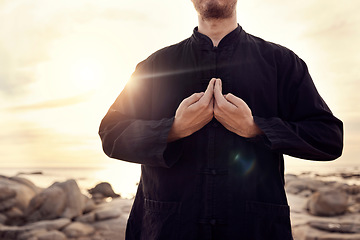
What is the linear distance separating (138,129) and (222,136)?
19.3 inches

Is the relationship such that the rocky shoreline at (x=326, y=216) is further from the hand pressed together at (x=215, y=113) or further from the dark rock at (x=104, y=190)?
the dark rock at (x=104, y=190)

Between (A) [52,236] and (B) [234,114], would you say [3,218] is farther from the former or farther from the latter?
(B) [234,114]

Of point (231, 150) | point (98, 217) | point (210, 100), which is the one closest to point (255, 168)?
point (231, 150)

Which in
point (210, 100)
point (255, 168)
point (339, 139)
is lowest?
point (255, 168)

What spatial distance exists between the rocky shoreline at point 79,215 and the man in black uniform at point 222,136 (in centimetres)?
390

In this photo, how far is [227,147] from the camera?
204cm

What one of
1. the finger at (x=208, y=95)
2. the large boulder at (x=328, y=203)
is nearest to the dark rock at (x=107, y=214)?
the large boulder at (x=328, y=203)

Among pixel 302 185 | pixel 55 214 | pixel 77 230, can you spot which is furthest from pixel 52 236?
pixel 302 185

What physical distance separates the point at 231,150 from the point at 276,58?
696 mm

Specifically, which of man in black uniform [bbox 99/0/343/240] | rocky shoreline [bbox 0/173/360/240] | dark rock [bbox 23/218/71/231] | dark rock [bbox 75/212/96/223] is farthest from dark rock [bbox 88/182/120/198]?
man in black uniform [bbox 99/0/343/240]

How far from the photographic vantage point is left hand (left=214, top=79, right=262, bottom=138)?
6.07 feet

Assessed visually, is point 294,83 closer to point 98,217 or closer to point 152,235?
point 152,235

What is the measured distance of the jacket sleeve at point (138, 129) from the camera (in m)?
2.00

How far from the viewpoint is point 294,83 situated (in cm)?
224
